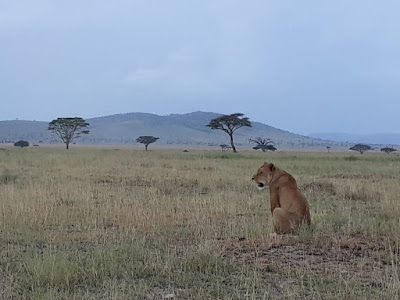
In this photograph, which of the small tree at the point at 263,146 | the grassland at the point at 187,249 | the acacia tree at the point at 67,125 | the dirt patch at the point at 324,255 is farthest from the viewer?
the small tree at the point at 263,146

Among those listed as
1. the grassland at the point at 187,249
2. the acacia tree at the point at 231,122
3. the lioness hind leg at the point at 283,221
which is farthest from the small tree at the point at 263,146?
the lioness hind leg at the point at 283,221

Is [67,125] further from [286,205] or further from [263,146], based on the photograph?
[286,205]

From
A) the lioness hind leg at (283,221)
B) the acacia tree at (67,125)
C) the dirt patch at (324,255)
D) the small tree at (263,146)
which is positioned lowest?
the dirt patch at (324,255)

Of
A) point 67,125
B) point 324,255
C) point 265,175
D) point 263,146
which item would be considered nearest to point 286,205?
point 265,175

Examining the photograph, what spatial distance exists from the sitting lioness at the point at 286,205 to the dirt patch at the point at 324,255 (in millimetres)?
289

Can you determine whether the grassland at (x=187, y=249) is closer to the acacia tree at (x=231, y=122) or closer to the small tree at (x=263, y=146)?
the acacia tree at (x=231, y=122)

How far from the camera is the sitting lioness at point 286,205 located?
751 centimetres

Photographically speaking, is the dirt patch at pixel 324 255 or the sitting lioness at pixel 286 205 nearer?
the dirt patch at pixel 324 255

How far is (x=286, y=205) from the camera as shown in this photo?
776cm

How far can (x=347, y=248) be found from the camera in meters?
6.81

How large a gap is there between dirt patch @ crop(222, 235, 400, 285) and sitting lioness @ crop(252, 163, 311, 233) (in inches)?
11.4

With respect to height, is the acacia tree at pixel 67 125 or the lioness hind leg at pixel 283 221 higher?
the acacia tree at pixel 67 125

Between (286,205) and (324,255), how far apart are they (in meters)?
1.42

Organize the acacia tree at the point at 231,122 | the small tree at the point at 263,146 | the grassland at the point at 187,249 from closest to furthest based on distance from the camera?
the grassland at the point at 187,249 < the acacia tree at the point at 231,122 < the small tree at the point at 263,146
